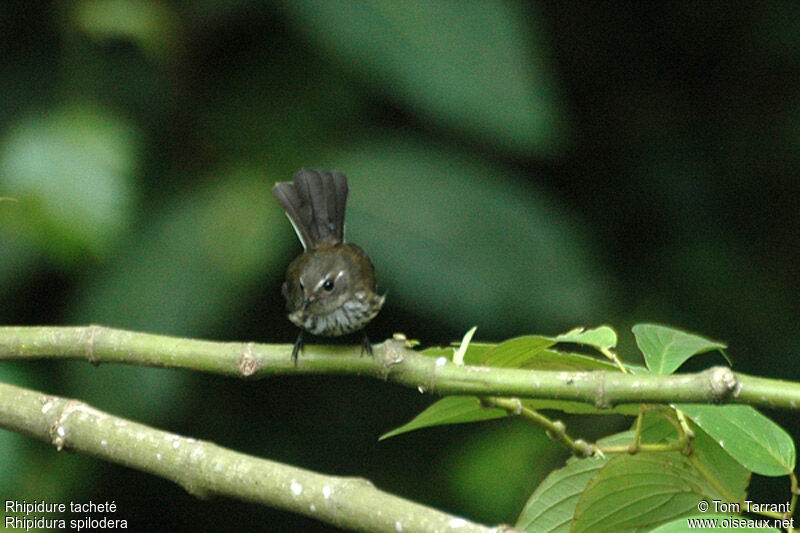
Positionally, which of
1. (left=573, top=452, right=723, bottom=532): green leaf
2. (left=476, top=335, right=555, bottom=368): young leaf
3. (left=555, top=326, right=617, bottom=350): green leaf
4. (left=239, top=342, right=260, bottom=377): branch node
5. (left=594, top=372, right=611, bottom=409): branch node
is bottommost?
(left=573, top=452, right=723, bottom=532): green leaf

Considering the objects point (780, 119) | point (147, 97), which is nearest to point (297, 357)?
point (147, 97)

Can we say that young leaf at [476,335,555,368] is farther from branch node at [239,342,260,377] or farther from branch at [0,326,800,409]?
branch node at [239,342,260,377]

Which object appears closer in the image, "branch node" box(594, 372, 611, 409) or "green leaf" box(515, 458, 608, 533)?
"branch node" box(594, 372, 611, 409)

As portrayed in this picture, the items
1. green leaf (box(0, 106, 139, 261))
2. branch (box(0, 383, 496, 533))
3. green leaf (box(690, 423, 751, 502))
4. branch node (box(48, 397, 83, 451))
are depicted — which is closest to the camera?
branch (box(0, 383, 496, 533))

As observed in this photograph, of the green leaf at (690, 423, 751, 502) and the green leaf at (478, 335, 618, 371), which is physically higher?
the green leaf at (478, 335, 618, 371)

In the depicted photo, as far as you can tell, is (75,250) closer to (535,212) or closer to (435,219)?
(435,219)

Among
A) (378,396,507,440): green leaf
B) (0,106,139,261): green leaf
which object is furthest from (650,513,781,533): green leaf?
(0,106,139,261): green leaf

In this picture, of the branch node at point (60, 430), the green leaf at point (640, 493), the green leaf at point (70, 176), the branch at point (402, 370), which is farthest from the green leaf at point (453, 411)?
the green leaf at point (70, 176)
